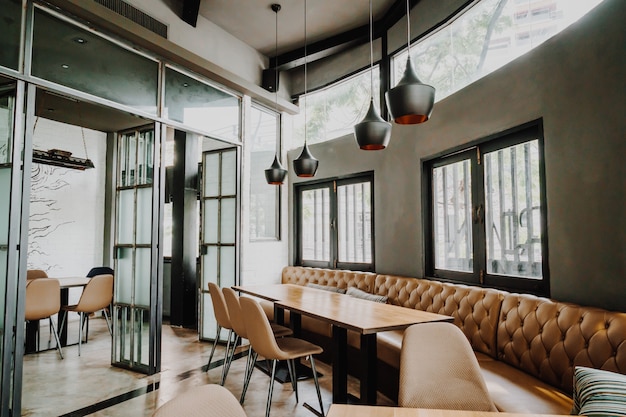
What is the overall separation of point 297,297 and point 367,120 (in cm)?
185

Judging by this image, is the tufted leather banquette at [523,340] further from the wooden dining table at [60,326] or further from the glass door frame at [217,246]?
Result: the wooden dining table at [60,326]

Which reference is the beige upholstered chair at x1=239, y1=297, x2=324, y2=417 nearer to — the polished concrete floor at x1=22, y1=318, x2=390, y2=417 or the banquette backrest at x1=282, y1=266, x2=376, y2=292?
the polished concrete floor at x1=22, y1=318, x2=390, y2=417

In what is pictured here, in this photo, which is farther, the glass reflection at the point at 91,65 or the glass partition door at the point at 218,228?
the glass partition door at the point at 218,228

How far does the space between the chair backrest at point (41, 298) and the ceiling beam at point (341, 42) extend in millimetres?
4113

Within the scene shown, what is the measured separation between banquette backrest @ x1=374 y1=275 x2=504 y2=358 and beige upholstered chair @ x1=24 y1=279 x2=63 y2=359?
365 centimetres

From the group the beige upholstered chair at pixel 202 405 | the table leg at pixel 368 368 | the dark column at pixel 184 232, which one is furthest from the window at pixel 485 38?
the dark column at pixel 184 232

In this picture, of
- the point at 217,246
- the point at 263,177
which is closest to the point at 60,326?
the point at 217,246

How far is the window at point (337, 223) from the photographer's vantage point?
210 inches

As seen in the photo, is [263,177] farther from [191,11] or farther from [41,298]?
[41,298]

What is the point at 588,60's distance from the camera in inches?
103

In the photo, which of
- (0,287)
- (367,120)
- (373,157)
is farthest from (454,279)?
(0,287)

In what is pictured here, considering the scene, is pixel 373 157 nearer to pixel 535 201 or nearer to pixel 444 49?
pixel 444 49

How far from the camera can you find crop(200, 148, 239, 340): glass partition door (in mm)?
5242

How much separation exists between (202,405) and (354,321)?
153cm
